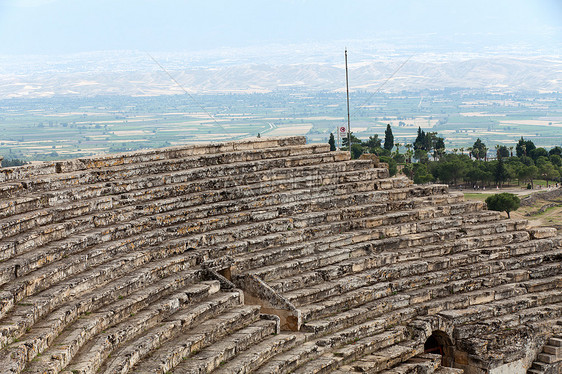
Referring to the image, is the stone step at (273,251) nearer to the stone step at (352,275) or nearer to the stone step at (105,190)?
the stone step at (352,275)

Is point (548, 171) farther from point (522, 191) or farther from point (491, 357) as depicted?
point (491, 357)

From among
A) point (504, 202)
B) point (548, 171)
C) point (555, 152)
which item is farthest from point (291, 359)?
Answer: point (555, 152)

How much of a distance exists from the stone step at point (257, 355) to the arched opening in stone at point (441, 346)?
427cm

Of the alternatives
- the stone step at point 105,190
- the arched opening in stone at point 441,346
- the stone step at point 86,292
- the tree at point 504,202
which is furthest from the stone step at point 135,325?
the tree at point 504,202

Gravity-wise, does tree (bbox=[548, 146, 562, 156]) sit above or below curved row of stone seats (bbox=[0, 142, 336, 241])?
below

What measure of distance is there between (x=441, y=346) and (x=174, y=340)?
743 cm

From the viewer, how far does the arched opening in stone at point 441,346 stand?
17406mm

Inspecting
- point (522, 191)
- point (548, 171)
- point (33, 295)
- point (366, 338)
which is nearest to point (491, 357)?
point (366, 338)

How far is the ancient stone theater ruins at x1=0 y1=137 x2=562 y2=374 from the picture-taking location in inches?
472

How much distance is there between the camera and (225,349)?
12648mm

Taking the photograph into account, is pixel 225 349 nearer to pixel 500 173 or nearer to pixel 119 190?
pixel 119 190

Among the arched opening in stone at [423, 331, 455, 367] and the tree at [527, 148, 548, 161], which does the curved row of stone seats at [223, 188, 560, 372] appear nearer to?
the arched opening in stone at [423, 331, 455, 367]

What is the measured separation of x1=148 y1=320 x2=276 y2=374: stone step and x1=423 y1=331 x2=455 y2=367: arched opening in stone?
4.73m

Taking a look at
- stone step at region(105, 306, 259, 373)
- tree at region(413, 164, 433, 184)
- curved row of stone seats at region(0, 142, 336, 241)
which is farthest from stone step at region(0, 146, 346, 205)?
tree at region(413, 164, 433, 184)
